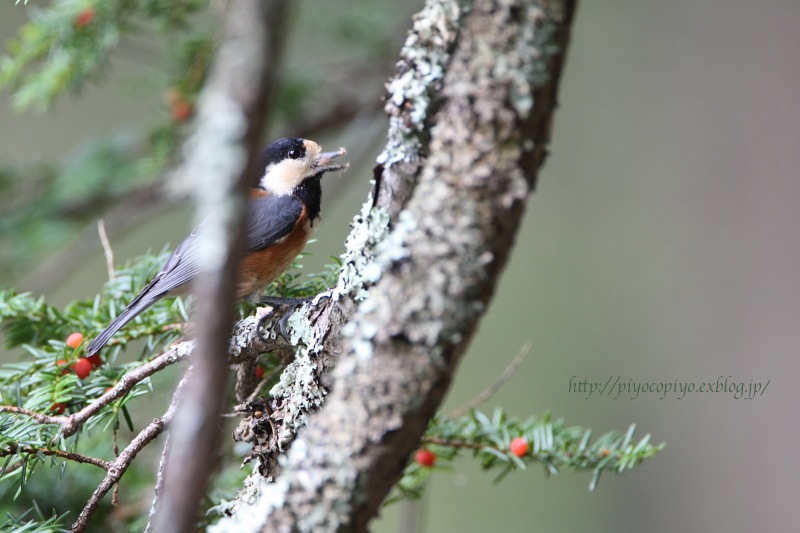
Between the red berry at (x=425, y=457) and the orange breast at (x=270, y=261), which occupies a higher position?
the orange breast at (x=270, y=261)

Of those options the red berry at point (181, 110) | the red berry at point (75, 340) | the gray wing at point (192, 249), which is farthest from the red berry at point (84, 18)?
the red berry at point (75, 340)

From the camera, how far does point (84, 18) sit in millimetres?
1842

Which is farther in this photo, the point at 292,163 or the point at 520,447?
the point at 292,163

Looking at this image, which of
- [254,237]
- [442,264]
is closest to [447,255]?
[442,264]

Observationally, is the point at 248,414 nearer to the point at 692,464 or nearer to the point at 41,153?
the point at 692,464

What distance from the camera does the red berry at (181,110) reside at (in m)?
2.30

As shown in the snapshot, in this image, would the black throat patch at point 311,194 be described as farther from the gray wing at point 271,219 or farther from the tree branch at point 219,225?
the tree branch at point 219,225

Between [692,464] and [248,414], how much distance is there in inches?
121

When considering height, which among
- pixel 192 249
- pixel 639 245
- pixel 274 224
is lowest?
pixel 192 249

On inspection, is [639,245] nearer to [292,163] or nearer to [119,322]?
[292,163]

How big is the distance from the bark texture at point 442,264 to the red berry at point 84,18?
4.67 ft

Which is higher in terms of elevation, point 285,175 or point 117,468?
point 285,175

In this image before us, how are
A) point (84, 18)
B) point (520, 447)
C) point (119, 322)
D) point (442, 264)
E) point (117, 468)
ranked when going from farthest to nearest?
point (84, 18) → point (119, 322) → point (520, 447) → point (117, 468) → point (442, 264)

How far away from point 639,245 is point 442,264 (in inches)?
149
